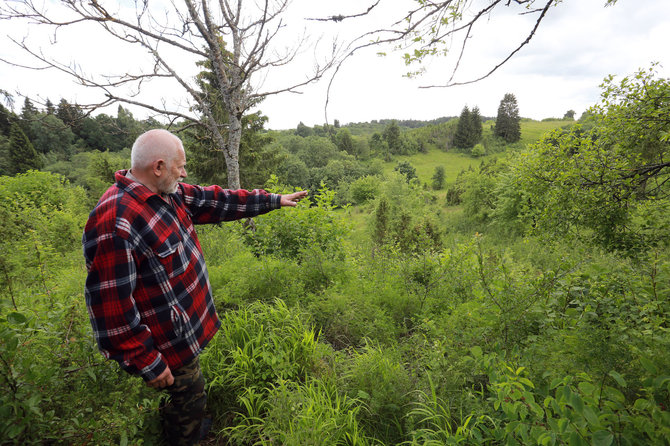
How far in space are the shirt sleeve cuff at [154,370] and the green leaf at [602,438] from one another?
228 centimetres

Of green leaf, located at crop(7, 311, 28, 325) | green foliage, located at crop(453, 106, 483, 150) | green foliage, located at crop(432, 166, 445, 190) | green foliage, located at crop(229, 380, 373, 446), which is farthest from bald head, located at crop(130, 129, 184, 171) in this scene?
green foliage, located at crop(453, 106, 483, 150)

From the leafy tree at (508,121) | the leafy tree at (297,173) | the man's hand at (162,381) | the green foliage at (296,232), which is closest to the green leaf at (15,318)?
the man's hand at (162,381)

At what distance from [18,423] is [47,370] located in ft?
0.87

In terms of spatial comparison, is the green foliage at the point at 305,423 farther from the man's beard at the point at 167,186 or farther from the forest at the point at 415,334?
the man's beard at the point at 167,186

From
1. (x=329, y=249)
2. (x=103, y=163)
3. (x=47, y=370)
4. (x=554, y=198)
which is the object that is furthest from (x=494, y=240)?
(x=103, y=163)

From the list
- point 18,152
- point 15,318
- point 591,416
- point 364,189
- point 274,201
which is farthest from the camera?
point 364,189

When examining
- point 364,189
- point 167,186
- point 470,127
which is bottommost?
point 364,189

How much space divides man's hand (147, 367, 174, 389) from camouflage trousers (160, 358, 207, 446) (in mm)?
192

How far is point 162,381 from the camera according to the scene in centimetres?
180

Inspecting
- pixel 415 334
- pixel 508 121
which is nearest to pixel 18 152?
pixel 415 334

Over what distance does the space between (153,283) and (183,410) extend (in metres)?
1.02

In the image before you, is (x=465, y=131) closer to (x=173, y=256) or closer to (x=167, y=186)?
(x=167, y=186)

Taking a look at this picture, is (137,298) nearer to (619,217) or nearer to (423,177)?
(619,217)

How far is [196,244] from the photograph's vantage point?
2330mm
